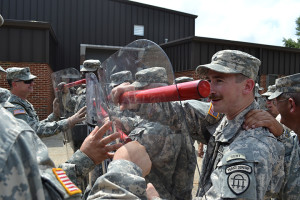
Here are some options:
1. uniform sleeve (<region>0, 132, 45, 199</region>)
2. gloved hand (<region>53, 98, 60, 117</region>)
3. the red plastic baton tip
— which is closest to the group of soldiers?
uniform sleeve (<region>0, 132, 45, 199</region>)

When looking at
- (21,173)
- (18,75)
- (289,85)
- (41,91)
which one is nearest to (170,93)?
(21,173)

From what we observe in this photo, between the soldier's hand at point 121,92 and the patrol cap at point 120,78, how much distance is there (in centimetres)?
4

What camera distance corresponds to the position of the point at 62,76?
5.18m

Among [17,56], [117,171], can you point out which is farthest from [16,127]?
[17,56]

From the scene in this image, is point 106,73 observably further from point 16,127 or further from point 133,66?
point 16,127

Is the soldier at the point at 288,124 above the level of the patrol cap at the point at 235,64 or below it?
below

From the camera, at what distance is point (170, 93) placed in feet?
4.13

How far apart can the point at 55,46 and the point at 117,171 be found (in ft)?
47.3

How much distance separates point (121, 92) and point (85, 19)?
15.0 metres

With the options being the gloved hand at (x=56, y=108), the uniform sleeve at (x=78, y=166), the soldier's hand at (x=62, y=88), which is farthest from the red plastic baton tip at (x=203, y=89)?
the gloved hand at (x=56, y=108)

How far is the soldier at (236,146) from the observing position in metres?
1.55

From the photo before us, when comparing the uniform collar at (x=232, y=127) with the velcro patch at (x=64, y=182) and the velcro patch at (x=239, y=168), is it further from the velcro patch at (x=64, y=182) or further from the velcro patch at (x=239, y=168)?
the velcro patch at (x=64, y=182)

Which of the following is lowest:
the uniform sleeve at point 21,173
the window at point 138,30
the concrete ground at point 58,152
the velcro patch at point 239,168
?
the concrete ground at point 58,152

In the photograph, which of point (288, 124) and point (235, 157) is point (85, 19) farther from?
point (235, 157)
